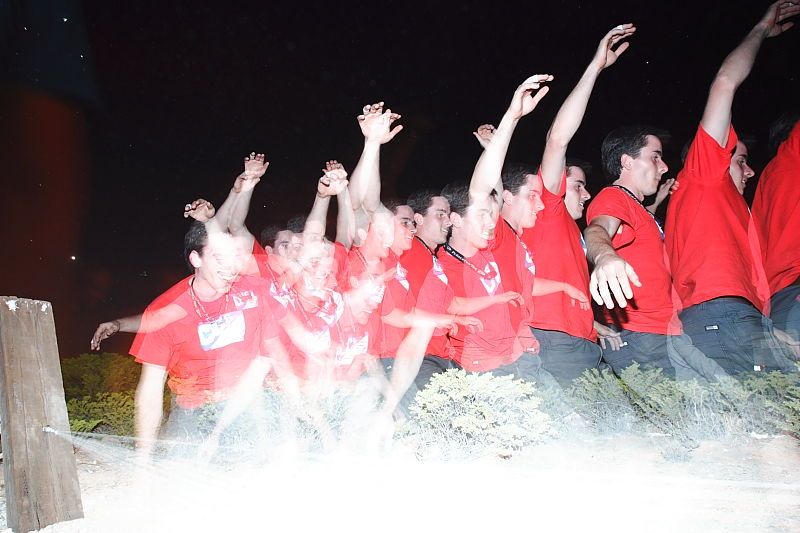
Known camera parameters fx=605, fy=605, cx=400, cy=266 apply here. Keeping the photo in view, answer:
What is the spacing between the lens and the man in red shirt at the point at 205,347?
415 centimetres

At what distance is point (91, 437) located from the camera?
4957mm

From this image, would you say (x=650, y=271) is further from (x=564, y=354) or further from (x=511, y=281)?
(x=511, y=281)

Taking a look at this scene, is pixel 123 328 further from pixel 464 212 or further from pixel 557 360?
pixel 557 360

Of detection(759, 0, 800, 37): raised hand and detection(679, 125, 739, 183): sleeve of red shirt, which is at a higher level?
detection(759, 0, 800, 37): raised hand

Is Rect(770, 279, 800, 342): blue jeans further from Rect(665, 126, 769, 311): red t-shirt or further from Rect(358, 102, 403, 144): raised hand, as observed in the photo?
Rect(358, 102, 403, 144): raised hand

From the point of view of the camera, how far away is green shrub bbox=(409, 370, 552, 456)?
11.2ft

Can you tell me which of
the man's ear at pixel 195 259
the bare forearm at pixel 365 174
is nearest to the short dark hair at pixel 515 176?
the bare forearm at pixel 365 174

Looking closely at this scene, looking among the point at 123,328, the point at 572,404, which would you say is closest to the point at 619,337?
the point at 572,404

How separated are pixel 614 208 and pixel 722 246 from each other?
66 cm

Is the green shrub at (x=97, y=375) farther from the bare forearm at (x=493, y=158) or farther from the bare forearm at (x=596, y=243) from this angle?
the bare forearm at (x=596, y=243)

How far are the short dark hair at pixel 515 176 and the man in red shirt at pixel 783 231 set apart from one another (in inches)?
63.4

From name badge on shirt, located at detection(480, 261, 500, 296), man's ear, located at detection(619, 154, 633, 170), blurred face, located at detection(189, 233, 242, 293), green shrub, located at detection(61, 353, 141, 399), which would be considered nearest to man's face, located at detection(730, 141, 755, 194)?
A: man's ear, located at detection(619, 154, 633, 170)

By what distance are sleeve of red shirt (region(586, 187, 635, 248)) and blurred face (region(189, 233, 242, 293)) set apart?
8.36 ft

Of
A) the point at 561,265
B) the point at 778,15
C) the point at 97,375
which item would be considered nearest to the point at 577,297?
the point at 561,265
